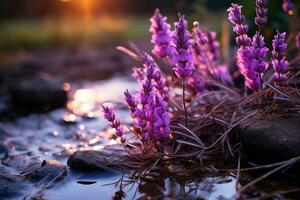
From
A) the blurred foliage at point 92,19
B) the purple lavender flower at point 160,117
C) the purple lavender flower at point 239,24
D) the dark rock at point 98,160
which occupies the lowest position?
the dark rock at point 98,160

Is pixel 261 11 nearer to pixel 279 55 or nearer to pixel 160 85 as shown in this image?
pixel 279 55

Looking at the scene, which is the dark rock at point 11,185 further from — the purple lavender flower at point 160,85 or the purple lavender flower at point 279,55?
the purple lavender flower at point 279,55

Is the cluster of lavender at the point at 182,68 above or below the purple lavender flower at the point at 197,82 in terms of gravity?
below

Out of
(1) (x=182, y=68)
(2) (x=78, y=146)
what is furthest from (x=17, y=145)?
(1) (x=182, y=68)

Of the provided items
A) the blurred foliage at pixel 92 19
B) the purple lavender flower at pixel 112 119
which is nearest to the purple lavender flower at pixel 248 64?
the purple lavender flower at pixel 112 119

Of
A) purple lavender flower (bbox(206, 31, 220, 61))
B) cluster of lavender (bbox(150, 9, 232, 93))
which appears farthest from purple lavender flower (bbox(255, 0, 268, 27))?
purple lavender flower (bbox(206, 31, 220, 61))

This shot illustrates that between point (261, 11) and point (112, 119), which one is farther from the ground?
point (261, 11)

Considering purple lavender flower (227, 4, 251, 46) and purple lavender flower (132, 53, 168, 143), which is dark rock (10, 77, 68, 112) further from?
purple lavender flower (227, 4, 251, 46)
